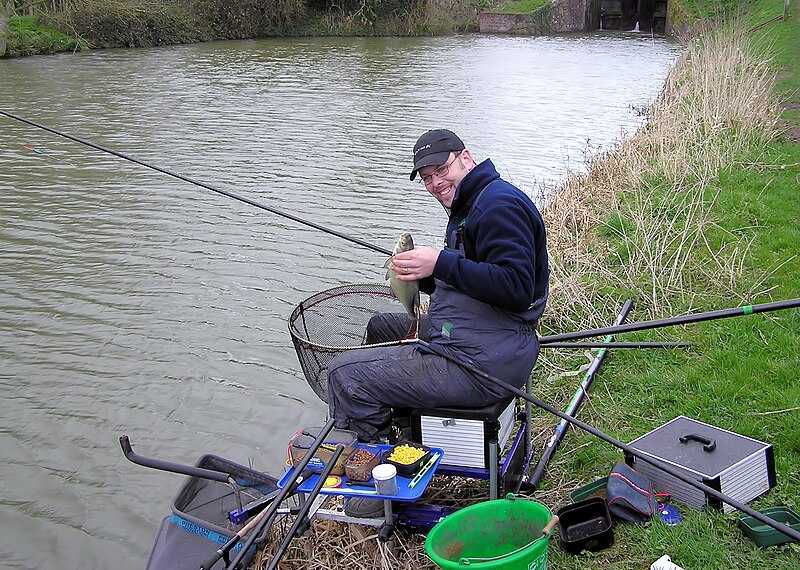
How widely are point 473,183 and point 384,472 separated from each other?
3.97 feet

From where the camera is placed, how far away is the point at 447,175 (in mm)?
3492

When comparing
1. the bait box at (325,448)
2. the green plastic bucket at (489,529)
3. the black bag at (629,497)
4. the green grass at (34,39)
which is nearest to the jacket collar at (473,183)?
the bait box at (325,448)

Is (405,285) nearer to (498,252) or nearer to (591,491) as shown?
(498,252)

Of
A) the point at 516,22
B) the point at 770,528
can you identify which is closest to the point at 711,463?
the point at 770,528

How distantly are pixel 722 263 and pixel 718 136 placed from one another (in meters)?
4.40

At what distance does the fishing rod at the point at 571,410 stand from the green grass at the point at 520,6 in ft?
119

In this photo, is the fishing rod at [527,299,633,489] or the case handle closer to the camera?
the case handle

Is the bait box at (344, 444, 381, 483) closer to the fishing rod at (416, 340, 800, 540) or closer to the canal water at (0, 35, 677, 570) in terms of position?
the fishing rod at (416, 340, 800, 540)

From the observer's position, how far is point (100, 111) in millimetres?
16047

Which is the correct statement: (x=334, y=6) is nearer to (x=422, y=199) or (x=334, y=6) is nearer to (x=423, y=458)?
(x=422, y=199)

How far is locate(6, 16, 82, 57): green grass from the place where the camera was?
25.7 m

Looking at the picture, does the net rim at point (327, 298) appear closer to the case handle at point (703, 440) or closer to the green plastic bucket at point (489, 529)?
the green plastic bucket at point (489, 529)

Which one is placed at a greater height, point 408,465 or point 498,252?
point 498,252

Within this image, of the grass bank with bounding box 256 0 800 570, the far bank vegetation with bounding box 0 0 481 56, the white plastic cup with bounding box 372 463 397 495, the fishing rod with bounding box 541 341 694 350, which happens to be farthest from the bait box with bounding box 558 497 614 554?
the far bank vegetation with bounding box 0 0 481 56
